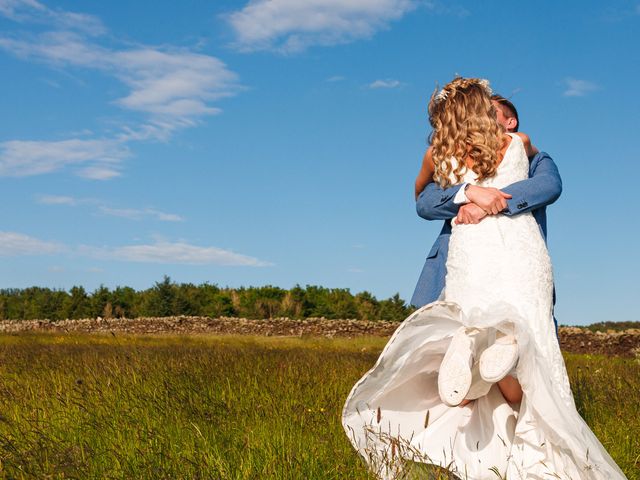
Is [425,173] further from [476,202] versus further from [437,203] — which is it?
[476,202]

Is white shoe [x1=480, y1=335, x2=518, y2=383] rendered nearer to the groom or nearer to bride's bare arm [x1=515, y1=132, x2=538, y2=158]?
the groom

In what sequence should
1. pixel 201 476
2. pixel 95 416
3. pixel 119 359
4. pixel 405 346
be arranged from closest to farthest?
pixel 201 476 → pixel 405 346 → pixel 95 416 → pixel 119 359

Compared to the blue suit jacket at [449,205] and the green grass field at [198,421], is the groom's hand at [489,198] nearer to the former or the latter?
the blue suit jacket at [449,205]

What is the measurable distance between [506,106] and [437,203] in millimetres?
1021

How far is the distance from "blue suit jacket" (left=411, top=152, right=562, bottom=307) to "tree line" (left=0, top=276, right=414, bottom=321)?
22.4 meters

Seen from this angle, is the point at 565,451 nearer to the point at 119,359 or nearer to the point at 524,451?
the point at 524,451

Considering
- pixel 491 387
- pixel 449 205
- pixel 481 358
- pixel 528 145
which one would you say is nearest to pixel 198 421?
pixel 491 387

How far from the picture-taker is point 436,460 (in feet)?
12.4

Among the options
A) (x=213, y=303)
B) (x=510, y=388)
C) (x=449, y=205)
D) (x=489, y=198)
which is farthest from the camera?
(x=213, y=303)

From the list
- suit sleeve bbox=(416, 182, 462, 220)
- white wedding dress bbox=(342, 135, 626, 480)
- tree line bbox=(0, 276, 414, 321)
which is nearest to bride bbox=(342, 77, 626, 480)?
white wedding dress bbox=(342, 135, 626, 480)

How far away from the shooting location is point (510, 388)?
3.79 m

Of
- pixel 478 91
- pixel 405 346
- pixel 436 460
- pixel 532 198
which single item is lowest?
pixel 436 460

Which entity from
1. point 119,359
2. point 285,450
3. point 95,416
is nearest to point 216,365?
point 119,359

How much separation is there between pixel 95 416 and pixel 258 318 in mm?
22751
